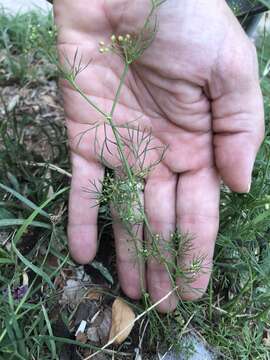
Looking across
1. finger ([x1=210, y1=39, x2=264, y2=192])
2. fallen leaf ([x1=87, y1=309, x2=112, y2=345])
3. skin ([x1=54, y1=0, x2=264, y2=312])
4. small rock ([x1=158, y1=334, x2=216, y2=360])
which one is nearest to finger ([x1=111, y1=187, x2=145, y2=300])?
skin ([x1=54, y1=0, x2=264, y2=312])

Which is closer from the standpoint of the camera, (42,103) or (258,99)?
(258,99)

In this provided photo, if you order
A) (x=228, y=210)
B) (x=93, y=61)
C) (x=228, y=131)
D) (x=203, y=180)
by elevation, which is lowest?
(x=228, y=210)

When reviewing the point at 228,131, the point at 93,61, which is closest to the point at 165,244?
the point at 228,131

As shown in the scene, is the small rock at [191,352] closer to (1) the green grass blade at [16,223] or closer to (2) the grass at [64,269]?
(2) the grass at [64,269]

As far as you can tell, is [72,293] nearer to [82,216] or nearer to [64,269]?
[64,269]

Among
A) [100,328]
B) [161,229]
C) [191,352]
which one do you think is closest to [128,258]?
[161,229]

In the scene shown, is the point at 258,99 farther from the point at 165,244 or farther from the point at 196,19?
the point at 165,244
